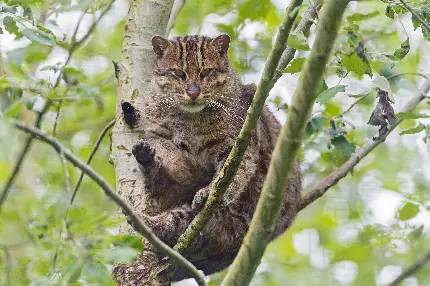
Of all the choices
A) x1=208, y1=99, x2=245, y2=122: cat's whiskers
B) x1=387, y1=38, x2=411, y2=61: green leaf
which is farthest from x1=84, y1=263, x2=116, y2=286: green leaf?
x1=208, y1=99, x2=245, y2=122: cat's whiskers

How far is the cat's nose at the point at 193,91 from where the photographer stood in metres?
6.03

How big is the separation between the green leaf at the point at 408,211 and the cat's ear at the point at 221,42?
227cm

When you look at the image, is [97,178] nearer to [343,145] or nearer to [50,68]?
[50,68]

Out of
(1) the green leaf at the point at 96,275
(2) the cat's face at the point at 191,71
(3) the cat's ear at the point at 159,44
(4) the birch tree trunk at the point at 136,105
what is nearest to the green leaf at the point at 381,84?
(1) the green leaf at the point at 96,275

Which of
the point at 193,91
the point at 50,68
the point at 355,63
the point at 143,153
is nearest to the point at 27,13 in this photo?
the point at 50,68

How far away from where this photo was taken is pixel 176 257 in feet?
12.0

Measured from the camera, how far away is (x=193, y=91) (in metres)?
6.04

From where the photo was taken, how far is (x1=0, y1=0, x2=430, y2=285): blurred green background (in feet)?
12.1

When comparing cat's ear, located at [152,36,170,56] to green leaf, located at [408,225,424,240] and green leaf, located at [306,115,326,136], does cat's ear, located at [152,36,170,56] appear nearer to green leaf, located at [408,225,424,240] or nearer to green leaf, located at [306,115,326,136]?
green leaf, located at [306,115,326,136]

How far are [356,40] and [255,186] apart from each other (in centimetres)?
211

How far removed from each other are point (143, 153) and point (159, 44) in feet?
3.85

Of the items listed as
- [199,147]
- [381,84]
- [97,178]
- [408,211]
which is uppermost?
[199,147]

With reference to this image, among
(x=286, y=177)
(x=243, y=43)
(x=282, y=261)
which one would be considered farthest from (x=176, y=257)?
(x=282, y=261)

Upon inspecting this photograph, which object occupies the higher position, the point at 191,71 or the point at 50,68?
the point at 191,71
